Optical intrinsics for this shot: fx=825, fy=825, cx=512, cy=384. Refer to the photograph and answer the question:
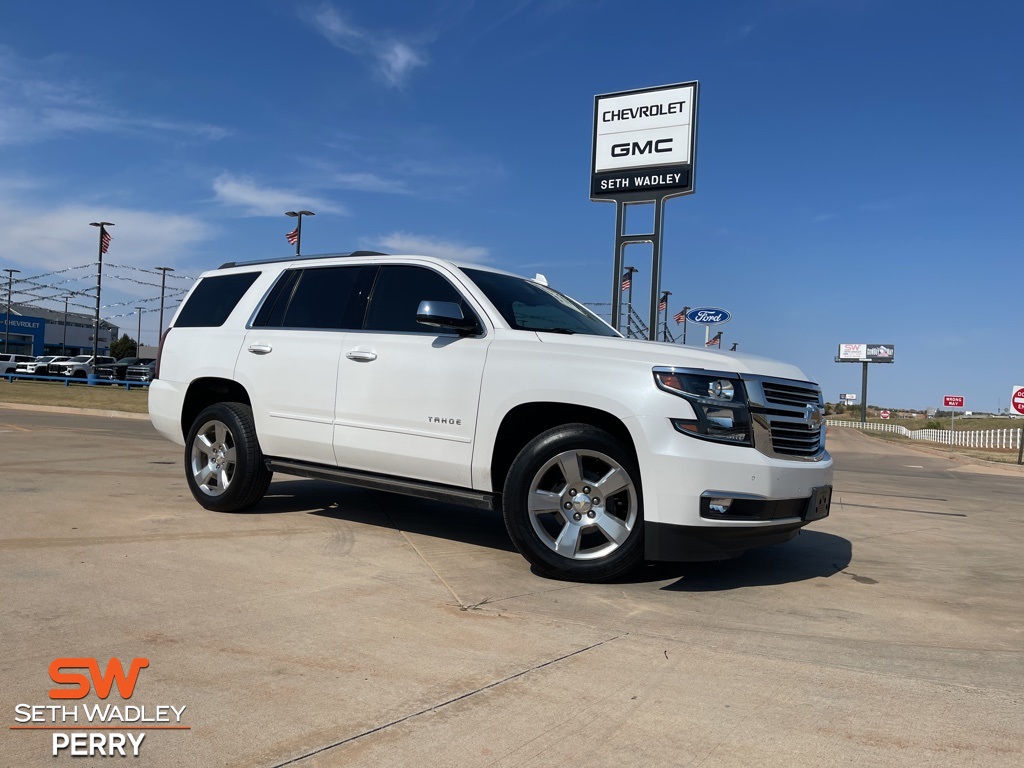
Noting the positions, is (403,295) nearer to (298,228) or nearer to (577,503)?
(577,503)

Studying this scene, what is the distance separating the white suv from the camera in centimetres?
440

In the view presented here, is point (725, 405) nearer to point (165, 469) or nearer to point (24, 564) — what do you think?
point (24, 564)

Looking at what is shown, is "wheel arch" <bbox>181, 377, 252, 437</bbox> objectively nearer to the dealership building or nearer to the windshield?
the windshield

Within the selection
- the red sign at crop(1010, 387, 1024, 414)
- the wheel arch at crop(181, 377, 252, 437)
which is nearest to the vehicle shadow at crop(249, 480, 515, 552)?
the wheel arch at crop(181, 377, 252, 437)

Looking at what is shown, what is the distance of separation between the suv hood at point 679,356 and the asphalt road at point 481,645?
1.27m

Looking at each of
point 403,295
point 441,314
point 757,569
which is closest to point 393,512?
→ point 403,295

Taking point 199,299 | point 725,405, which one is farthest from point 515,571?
point 199,299

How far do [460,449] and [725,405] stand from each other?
64.5 inches

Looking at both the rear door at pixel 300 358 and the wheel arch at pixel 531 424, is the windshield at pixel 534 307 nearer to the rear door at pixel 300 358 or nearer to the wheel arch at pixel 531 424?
the wheel arch at pixel 531 424

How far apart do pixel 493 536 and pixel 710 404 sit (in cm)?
229

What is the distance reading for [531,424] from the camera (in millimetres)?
5074

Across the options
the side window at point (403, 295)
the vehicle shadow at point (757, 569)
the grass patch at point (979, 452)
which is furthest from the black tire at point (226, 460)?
the grass patch at point (979, 452)

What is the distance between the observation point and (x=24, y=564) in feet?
14.6

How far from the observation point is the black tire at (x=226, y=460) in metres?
6.20
